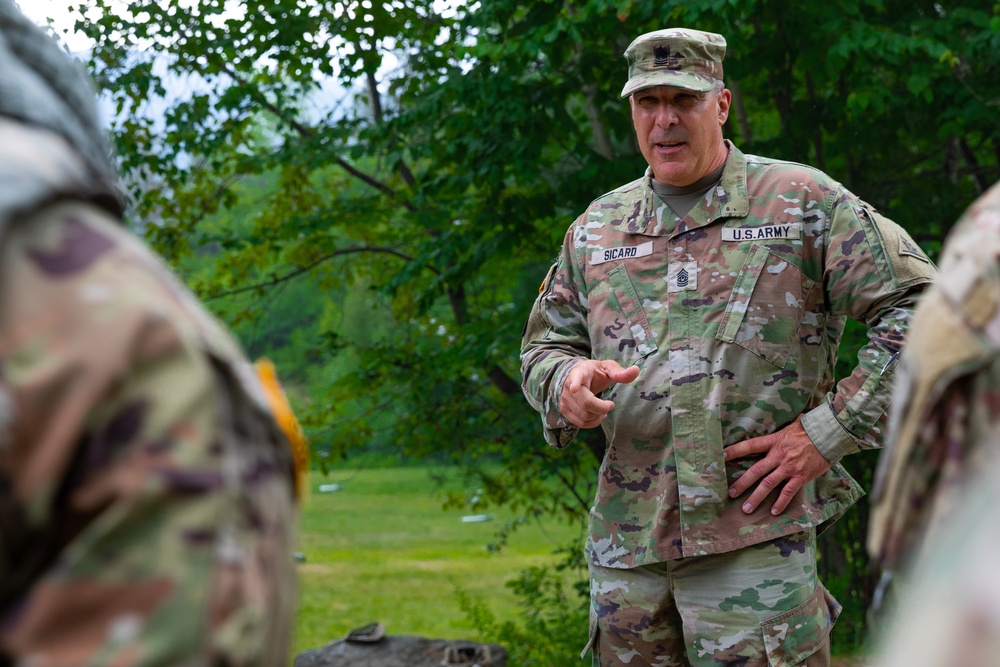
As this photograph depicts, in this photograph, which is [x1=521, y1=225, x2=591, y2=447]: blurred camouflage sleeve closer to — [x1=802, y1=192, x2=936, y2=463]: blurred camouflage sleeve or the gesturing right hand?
the gesturing right hand

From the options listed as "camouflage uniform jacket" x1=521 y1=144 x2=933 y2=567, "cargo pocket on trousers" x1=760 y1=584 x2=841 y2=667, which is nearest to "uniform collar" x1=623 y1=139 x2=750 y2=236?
"camouflage uniform jacket" x1=521 y1=144 x2=933 y2=567

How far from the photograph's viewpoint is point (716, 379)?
123 inches

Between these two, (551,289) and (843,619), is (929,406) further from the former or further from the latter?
(843,619)

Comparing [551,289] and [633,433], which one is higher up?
[551,289]

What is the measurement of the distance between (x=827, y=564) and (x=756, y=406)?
4.19 metres

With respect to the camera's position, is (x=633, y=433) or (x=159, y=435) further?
(x=633, y=433)

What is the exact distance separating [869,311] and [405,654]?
3972 millimetres

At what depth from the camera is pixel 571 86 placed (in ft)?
20.1

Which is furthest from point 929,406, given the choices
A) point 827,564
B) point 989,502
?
point 827,564

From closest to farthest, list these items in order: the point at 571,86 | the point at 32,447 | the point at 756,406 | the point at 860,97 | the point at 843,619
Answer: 1. the point at 32,447
2. the point at 756,406
3. the point at 860,97
4. the point at 571,86
5. the point at 843,619

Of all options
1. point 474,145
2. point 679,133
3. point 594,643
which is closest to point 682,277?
point 679,133

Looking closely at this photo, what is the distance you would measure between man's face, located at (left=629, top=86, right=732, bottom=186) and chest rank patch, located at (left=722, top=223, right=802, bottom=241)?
0.22 metres

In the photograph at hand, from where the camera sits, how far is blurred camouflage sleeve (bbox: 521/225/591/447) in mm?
3301

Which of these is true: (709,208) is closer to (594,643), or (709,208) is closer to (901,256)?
(901,256)
